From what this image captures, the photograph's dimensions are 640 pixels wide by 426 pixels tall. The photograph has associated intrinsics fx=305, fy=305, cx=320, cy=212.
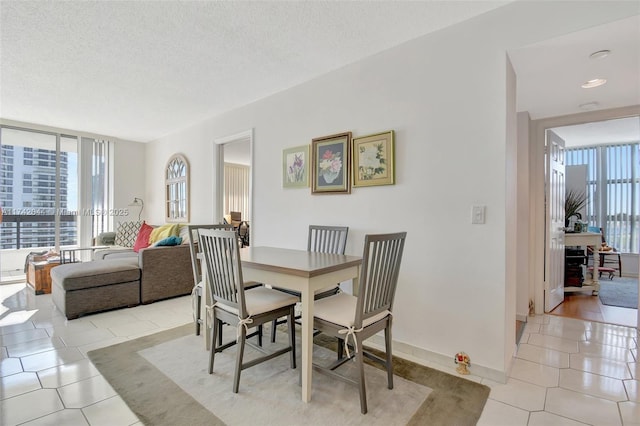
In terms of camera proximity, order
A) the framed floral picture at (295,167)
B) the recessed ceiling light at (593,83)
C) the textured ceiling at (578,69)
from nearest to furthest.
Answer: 1. the textured ceiling at (578,69)
2. the recessed ceiling light at (593,83)
3. the framed floral picture at (295,167)

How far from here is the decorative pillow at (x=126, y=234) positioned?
5.36 meters

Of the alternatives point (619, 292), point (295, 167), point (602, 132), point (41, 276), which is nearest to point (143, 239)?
point (41, 276)

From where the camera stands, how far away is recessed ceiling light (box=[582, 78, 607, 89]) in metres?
2.48

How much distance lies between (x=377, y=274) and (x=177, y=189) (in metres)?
4.60

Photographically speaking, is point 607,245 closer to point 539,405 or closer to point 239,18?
point 539,405

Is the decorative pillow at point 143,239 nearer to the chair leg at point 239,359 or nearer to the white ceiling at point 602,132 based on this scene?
the chair leg at point 239,359

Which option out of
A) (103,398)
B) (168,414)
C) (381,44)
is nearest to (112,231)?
(103,398)

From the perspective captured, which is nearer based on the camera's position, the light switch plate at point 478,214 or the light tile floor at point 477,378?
the light tile floor at point 477,378

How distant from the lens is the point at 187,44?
2520 millimetres

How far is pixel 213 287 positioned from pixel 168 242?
2.19 metres

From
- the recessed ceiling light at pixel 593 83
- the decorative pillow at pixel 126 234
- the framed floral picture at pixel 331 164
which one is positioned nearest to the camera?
the recessed ceiling light at pixel 593 83

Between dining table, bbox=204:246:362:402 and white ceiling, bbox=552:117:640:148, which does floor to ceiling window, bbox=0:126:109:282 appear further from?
white ceiling, bbox=552:117:640:148

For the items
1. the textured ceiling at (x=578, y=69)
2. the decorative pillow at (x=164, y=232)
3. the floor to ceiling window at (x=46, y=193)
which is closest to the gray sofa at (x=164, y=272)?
the decorative pillow at (x=164, y=232)

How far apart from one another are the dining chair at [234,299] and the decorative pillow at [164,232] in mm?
2825
